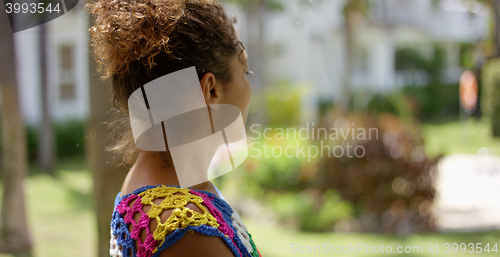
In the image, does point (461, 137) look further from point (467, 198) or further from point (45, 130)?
point (45, 130)

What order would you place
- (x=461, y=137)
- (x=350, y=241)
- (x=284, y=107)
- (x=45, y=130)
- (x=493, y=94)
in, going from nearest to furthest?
1. (x=350, y=241)
2. (x=45, y=130)
3. (x=493, y=94)
4. (x=461, y=137)
5. (x=284, y=107)

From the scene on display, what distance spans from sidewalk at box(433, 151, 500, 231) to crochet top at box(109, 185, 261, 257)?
4738 mm

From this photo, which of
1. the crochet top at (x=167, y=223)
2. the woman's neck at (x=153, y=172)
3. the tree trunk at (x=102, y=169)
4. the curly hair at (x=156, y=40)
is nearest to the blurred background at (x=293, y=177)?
the tree trunk at (x=102, y=169)

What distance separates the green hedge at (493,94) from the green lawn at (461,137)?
53cm

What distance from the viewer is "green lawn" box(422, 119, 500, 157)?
12219 millimetres

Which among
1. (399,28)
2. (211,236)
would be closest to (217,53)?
(211,236)

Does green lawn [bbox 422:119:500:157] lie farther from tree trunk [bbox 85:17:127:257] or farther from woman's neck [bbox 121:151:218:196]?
woman's neck [bbox 121:151:218:196]

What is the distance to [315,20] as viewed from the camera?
19.8 metres

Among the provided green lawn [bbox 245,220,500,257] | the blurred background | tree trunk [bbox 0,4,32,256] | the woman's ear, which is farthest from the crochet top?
tree trunk [bbox 0,4,32,256]

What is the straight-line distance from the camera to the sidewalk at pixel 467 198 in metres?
5.30

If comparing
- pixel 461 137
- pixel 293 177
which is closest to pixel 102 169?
pixel 293 177

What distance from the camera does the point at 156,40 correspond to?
39.6 inches

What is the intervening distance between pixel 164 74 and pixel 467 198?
21.8ft

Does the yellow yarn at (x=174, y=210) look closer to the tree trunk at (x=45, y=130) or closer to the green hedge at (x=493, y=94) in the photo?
the tree trunk at (x=45, y=130)
